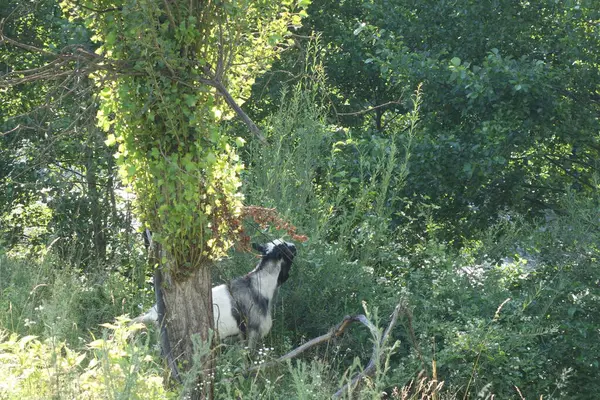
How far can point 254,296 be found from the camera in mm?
7316

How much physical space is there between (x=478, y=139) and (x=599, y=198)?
1.55 metres

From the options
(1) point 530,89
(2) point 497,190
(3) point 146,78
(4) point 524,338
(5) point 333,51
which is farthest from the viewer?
(5) point 333,51

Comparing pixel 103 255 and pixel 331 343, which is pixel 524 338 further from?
pixel 103 255

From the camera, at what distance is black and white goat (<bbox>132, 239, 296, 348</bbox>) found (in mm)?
7168

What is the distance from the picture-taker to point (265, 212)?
6.24m

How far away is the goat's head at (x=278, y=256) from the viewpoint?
294 inches

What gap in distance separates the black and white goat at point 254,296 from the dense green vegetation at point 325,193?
→ 0.81ft

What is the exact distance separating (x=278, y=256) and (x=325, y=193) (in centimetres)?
160

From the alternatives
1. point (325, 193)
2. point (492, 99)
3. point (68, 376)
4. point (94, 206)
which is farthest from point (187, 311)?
point (94, 206)

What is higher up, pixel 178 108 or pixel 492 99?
pixel 178 108

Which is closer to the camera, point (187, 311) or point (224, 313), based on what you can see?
point (187, 311)

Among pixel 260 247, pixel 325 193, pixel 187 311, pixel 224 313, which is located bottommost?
pixel 224 313

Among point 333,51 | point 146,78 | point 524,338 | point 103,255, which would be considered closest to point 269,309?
point 524,338

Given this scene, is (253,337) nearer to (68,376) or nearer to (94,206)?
(68,376)
